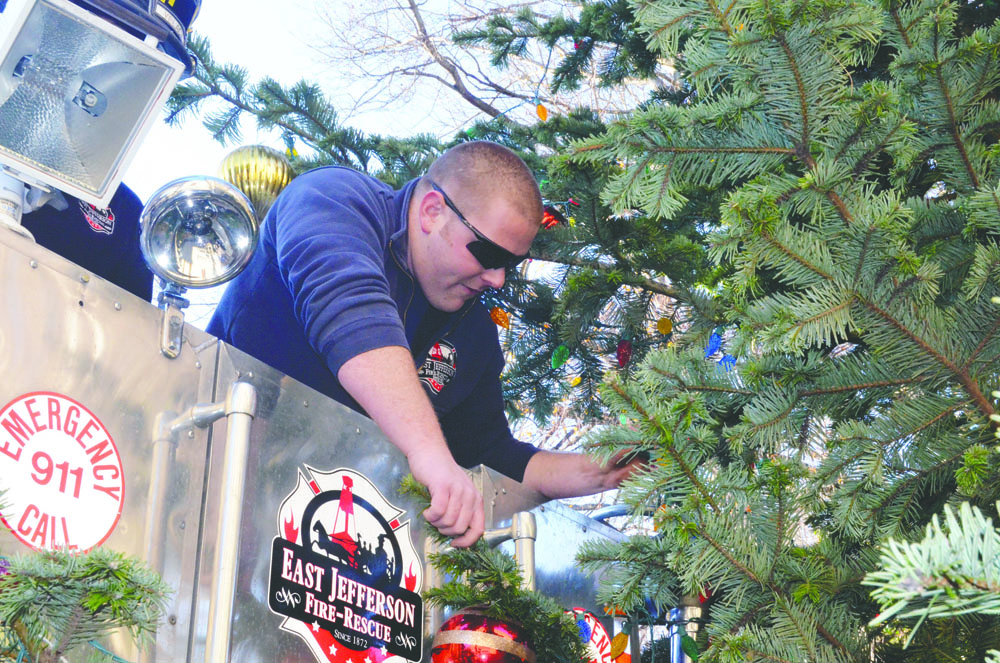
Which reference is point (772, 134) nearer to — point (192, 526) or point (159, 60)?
point (159, 60)

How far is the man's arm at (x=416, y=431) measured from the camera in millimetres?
2195

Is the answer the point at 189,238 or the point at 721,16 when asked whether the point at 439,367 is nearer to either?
the point at 189,238

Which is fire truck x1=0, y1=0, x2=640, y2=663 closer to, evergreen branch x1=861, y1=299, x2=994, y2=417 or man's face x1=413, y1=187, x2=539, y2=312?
evergreen branch x1=861, y1=299, x2=994, y2=417

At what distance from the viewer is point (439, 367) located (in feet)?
11.7

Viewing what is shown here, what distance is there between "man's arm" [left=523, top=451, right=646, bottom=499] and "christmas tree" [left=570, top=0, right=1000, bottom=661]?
0.98 m

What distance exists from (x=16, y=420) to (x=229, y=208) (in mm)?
611

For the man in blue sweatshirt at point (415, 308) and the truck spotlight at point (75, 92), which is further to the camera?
the man in blue sweatshirt at point (415, 308)

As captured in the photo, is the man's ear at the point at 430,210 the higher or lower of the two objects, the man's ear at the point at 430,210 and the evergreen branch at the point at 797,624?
the higher

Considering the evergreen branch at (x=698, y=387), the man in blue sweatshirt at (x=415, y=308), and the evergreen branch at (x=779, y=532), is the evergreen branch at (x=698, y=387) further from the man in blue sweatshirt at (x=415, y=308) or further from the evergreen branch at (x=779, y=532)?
the man in blue sweatshirt at (x=415, y=308)

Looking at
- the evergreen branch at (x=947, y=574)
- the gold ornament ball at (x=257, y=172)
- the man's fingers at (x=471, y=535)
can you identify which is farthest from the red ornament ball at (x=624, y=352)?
the evergreen branch at (x=947, y=574)

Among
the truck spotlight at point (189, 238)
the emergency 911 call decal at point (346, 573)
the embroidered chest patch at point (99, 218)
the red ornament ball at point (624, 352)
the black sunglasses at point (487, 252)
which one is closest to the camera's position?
the truck spotlight at point (189, 238)

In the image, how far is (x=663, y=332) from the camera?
423 cm

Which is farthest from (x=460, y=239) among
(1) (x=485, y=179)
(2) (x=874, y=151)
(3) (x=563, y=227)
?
(2) (x=874, y=151)

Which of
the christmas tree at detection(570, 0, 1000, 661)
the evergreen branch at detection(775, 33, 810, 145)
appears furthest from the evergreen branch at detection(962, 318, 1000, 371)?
the evergreen branch at detection(775, 33, 810, 145)
